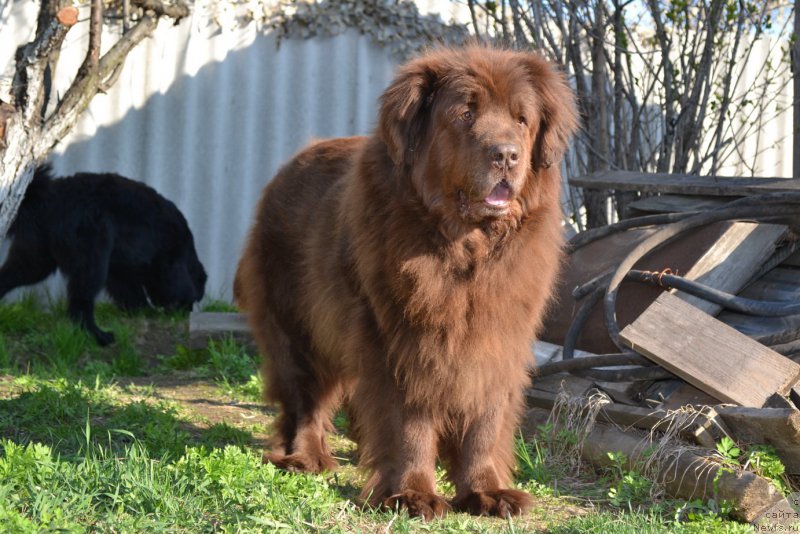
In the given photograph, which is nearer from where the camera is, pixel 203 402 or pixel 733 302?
pixel 733 302

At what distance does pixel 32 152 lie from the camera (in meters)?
6.02

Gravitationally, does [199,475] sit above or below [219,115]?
below

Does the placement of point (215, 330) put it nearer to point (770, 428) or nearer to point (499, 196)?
point (499, 196)

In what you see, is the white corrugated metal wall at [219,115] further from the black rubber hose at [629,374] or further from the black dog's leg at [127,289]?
the black rubber hose at [629,374]

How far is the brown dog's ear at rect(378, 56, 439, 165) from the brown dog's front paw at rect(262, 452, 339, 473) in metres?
1.39

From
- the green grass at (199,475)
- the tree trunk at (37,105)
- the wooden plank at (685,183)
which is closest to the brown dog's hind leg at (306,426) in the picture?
the green grass at (199,475)

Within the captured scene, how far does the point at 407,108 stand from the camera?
129 inches

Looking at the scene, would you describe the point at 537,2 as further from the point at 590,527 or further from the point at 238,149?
the point at 590,527

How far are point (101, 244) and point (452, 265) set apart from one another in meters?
3.99

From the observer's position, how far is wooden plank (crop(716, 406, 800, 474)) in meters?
3.49

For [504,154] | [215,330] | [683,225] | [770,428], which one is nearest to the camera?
[504,154]

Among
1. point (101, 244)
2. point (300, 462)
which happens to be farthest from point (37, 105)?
point (300, 462)

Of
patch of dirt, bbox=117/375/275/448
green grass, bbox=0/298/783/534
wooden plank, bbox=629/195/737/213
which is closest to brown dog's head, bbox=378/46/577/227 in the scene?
green grass, bbox=0/298/783/534

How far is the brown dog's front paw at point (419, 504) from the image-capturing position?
3.20 meters
